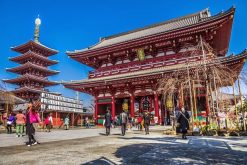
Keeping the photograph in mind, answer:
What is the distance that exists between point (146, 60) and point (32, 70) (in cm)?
2844

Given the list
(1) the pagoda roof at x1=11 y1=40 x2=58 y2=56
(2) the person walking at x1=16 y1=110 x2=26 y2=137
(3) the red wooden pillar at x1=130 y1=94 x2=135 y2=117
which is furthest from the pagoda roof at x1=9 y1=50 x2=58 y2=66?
(2) the person walking at x1=16 y1=110 x2=26 y2=137

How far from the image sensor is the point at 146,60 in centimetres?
2456

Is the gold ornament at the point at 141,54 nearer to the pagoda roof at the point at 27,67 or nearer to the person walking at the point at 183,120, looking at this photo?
the person walking at the point at 183,120

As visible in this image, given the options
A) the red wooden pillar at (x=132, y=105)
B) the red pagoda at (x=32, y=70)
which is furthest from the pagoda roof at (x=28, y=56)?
the red wooden pillar at (x=132, y=105)

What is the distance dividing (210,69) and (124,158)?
8.15 m

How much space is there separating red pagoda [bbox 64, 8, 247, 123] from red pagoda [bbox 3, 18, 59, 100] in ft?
57.8

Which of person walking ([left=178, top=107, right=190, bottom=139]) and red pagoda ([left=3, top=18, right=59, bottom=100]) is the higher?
red pagoda ([left=3, top=18, right=59, bottom=100])

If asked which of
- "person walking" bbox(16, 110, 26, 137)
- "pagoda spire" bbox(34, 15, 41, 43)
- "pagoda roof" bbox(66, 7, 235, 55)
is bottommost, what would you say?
"person walking" bbox(16, 110, 26, 137)

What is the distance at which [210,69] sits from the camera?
11.5m

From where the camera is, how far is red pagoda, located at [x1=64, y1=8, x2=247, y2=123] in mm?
20609

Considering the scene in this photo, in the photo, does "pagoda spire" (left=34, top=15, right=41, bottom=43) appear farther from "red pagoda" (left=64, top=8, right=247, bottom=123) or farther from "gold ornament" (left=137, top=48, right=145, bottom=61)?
"gold ornament" (left=137, top=48, right=145, bottom=61)

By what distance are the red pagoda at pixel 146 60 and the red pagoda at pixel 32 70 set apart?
1762 cm

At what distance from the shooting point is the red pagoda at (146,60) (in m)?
20.6

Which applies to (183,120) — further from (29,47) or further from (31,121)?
(29,47)
